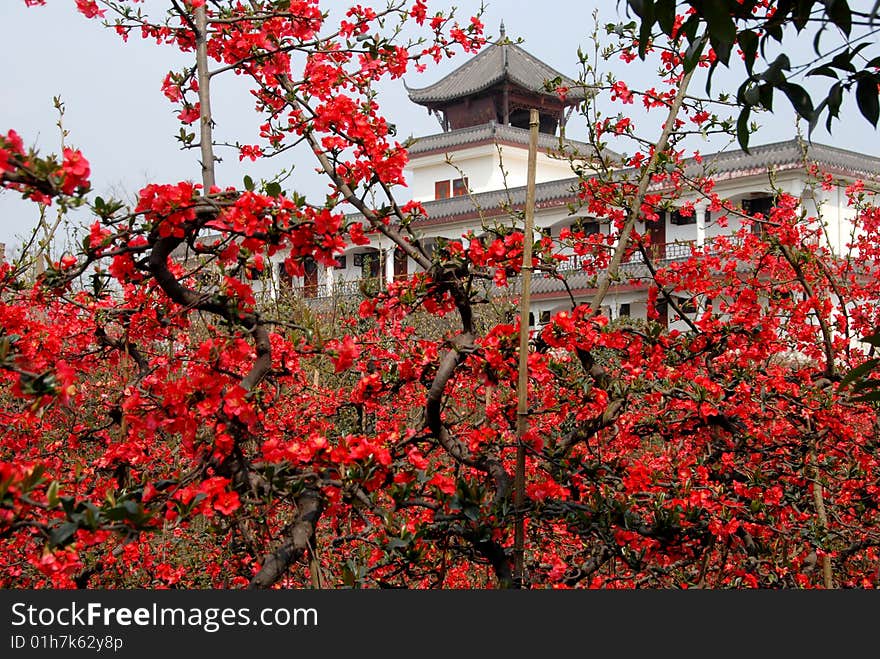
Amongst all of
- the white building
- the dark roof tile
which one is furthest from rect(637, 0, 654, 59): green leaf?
the dark roof tile

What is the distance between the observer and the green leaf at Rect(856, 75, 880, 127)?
2371mm

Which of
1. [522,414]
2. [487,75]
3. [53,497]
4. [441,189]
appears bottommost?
[53,497]

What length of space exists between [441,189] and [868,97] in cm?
3046

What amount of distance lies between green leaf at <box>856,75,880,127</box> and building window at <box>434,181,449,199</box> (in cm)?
2996

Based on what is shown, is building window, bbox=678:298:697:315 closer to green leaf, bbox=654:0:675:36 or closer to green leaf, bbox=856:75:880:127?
green leaf, bbox=856:75:880:127

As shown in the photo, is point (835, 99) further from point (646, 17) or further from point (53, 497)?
point (53, 497)

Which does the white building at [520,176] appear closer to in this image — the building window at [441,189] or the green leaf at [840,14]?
the building window at [441,189]

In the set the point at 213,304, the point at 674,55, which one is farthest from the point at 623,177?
the point at 213,304

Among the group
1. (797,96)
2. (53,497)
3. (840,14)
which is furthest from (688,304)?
(53,497)

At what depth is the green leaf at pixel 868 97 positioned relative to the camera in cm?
237

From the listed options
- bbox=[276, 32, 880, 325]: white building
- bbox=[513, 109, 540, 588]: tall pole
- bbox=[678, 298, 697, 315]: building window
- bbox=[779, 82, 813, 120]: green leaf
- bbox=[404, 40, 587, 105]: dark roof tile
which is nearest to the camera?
bbox=[779, 82, 813, 120]: green leaf

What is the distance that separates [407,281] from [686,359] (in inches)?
59.2

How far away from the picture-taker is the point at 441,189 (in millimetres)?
32531

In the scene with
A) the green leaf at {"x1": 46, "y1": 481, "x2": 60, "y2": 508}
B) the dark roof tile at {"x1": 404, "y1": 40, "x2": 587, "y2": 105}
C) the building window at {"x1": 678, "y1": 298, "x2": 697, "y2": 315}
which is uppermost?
the dark roof tile at {"x1": 404, "y1": 40, "x2": 587, "y2": 105}
